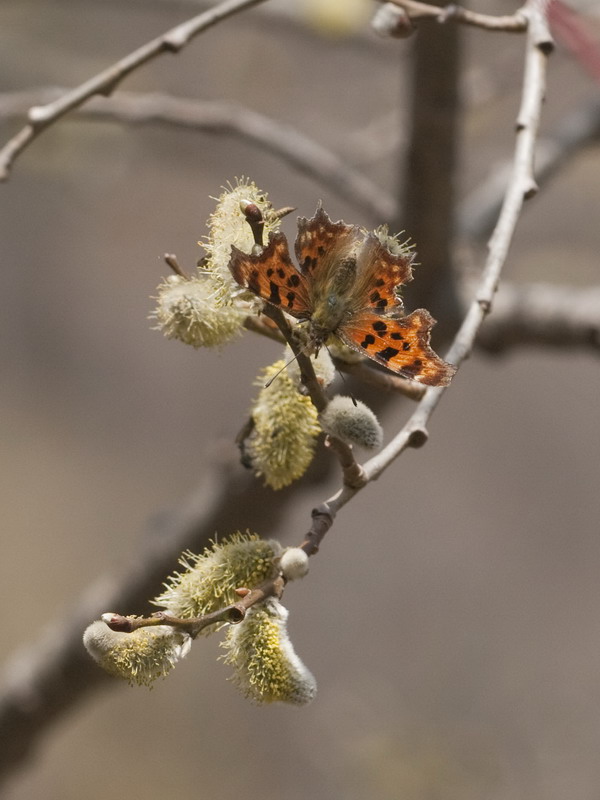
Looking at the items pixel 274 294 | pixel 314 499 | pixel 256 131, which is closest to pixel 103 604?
pixel 314 499

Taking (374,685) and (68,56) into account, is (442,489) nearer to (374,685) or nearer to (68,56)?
(374,685)

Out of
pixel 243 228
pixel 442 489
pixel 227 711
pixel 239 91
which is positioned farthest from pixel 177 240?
pixel 243 228

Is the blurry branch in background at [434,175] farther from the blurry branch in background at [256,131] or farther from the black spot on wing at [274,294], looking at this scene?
the black spot on wing at [274,294]

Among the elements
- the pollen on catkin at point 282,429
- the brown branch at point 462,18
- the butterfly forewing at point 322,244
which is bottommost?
the pollen on catkin at point 282,429

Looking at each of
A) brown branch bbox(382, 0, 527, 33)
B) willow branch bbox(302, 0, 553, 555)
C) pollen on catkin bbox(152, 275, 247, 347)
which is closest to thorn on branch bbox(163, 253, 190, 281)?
pollen on catkin bbox(152, 275, 247, 347)

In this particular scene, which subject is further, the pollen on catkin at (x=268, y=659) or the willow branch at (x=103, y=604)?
the willow branch at (x=103, y=604)

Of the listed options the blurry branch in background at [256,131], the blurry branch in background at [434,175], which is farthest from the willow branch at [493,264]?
the blurry branch in background at [256,131]

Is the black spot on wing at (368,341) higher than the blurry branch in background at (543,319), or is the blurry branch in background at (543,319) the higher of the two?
the blurry branch in background at (543,319)
